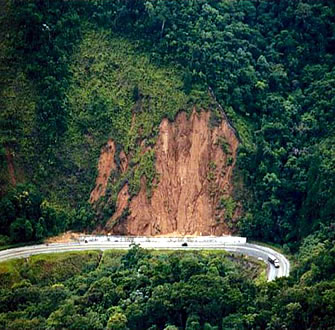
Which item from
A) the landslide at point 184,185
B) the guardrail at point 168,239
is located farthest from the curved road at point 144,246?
the landslide at point 184,185

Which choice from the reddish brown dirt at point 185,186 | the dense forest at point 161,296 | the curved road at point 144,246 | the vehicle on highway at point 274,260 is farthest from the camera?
the reddish brown dirt at point 185,186

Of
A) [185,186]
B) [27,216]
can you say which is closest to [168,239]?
[185,186]

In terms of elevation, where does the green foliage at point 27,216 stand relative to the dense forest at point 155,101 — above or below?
below

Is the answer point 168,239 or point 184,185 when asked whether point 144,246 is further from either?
point 184,185

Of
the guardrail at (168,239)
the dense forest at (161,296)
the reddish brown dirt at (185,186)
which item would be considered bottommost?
the dense forest at (161,296)

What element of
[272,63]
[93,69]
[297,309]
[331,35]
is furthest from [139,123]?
[297,309]

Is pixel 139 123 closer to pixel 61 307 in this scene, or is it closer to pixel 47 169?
pixel 47 169

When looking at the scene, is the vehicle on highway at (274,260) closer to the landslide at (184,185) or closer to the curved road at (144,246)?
the curved road at (144,246)
